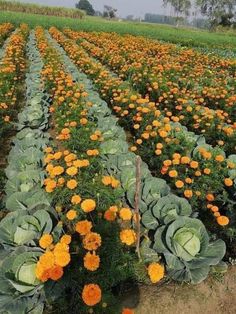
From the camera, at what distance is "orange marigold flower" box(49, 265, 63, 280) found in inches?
108

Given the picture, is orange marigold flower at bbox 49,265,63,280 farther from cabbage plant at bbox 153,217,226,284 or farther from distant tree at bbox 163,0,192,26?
distant tree at bbox 163,0,192,26

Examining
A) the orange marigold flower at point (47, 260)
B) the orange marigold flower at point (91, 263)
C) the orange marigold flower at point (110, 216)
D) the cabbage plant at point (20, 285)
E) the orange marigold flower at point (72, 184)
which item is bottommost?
the cabbage plant at point (20, 285)

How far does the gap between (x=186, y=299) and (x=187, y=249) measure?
0.53 meters

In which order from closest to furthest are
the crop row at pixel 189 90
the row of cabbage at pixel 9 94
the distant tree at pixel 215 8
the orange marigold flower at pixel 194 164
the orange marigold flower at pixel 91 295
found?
the orange marigold flower at pixel 91 295 → the orange marigold flower at pixel 194 164 → the crop row at pixel 189 90 → the row of cabbage at pixel 9 94 → the distant tree at pixel 215 8

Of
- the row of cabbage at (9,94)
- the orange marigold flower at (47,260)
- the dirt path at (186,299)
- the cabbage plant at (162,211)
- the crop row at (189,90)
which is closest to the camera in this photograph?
the orange marigold flower at (47,260)

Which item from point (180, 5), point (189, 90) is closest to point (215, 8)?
point (180, 5)

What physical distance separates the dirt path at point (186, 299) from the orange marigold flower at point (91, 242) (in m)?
0.73

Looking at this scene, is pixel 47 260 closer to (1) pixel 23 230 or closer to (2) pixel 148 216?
(1) pixel 23 230

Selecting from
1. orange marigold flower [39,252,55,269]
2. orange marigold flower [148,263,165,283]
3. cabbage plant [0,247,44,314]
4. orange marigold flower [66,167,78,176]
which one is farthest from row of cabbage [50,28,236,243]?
cabbage plant [0,247,44,314]

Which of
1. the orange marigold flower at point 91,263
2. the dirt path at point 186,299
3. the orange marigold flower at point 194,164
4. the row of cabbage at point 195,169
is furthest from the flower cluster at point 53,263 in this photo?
the orange marigold flower at point 194,164

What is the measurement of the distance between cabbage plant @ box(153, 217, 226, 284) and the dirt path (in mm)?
204

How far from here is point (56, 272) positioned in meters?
2.77

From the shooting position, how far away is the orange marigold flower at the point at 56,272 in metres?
2.74

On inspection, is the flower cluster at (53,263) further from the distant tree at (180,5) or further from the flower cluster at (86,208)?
the distant tree at (180,5)
